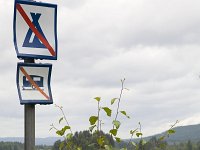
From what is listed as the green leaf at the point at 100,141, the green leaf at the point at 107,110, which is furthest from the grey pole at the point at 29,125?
the green leaf at the point at 107,110

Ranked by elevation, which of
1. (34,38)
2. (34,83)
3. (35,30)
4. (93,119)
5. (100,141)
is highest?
(35,30)

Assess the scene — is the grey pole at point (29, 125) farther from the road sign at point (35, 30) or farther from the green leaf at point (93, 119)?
the green leaf at point (93, 119)

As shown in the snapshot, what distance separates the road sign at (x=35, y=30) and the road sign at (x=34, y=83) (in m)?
0.14

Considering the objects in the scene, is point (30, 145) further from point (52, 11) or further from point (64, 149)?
point (52, 11)

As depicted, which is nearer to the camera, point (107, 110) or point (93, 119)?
point (107, 110)

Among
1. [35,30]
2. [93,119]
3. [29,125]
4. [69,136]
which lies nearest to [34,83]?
[29,125]

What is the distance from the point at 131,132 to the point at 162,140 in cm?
33

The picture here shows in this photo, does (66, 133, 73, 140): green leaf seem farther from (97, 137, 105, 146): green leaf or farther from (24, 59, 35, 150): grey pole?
(24, 59, 35, 150): grey pole

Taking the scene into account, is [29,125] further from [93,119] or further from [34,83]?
[93,119]

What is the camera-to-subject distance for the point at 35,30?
512cm

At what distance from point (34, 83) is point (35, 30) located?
68 centimetres

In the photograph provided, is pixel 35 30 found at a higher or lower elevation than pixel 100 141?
higher

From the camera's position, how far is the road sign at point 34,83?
5055 mm

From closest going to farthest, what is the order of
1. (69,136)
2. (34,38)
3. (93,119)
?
1. (93,119)
2. (69,136)
3. (34,38)
